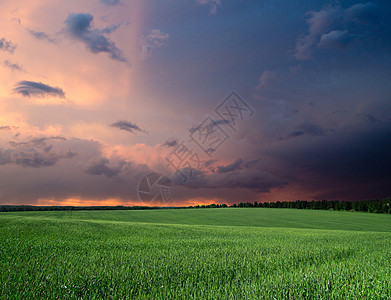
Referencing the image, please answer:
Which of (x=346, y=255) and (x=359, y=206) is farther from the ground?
(x=346, y=255)

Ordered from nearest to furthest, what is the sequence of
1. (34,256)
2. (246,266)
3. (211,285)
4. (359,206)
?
(211,285) < (246,266) < (34,256) < (359,206)

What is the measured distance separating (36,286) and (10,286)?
0.49 m

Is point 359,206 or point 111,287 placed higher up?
point 111,287

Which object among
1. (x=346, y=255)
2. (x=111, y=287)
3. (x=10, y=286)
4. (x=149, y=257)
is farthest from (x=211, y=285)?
(x=346, y=255)

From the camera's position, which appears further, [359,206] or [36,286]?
[359,206]

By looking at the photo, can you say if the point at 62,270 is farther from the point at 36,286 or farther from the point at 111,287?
the point at 111,287

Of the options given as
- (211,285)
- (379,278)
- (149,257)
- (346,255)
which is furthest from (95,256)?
(346,255)

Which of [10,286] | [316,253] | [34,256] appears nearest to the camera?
[10,286]

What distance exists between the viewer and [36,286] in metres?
4.69

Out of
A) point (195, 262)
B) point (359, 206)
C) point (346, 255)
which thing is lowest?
point (359, 206)

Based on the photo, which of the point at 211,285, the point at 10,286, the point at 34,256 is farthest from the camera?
the point at 34,256

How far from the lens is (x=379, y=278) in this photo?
5.66m

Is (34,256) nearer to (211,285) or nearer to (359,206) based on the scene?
(211,285)

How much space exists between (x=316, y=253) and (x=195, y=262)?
17.0 ft
